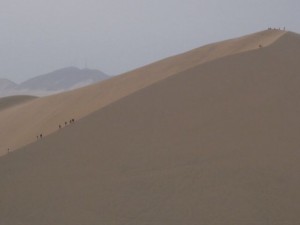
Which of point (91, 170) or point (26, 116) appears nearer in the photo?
point (91, 170)

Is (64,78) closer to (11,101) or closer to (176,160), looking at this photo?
(11,101)

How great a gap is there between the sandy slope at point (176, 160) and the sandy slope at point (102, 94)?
91.2 inches

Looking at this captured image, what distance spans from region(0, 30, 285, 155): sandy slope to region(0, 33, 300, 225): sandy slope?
232 cm

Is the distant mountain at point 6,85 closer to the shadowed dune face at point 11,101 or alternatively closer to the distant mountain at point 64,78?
the distant mountain at point 64,78

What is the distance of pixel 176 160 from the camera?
412 inches

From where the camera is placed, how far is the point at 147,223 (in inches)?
329

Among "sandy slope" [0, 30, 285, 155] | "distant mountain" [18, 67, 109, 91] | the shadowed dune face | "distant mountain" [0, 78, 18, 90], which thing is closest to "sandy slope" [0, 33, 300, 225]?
"sandy slope" [0, 30, 285, 155]

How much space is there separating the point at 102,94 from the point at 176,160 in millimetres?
7993

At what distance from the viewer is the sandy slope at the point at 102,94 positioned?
16312 millimetres

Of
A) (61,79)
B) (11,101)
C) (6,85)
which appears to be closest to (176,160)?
(11,101)

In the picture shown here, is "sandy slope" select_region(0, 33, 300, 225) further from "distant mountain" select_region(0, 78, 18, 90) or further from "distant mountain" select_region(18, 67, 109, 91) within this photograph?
"distant mountain" select_region(18, 67, 109, 91)

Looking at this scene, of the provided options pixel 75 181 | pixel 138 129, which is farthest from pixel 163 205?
pixel 138 129

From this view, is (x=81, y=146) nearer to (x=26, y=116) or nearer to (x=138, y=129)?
(x=138, y=129)

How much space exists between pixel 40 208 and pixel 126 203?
1632 mm
